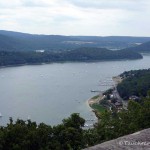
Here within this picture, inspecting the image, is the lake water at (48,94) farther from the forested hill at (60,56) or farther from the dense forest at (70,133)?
the forested hill at (60,56)

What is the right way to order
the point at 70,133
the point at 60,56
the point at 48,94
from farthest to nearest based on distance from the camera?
the point at 60,56
the point at 48,94
the point at 70,133

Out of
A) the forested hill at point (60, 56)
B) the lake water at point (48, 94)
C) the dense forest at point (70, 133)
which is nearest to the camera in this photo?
the dense forest at point (70, 133)

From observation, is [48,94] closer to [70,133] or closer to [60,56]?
[70,133]

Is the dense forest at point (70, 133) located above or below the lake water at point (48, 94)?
above

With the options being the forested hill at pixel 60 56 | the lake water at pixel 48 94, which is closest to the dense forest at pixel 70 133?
the lake water at pixel 48 94

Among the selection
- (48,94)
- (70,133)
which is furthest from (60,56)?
(70,133)

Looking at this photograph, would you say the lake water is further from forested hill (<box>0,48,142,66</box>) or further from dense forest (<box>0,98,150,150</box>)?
forested hill (<box>0,48,142,66</box>)

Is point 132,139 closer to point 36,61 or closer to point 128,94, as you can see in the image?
point 128,94
